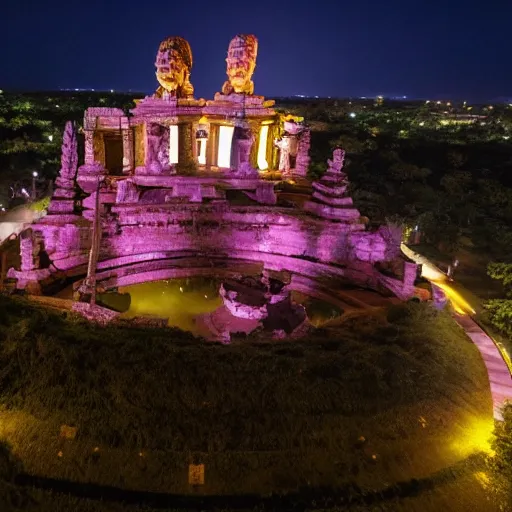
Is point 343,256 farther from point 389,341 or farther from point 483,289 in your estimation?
point 483,289

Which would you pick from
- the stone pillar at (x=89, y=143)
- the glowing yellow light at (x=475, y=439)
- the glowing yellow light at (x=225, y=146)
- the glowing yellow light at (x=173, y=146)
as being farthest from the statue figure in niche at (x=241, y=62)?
the glowing yellow light at (x=475, y=439)

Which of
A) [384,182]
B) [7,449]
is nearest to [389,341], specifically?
[7,449]

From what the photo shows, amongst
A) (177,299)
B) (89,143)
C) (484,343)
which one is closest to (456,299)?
(484,343)

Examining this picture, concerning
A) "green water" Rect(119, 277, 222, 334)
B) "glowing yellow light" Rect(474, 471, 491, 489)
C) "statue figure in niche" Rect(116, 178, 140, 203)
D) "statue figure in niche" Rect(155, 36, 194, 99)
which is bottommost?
"green water" Rect(119, 277, 222, 334)

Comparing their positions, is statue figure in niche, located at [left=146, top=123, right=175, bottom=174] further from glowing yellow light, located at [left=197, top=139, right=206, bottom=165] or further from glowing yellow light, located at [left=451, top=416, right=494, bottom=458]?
glowing yellow light, located at [left=451, top=416, right=494, bottom=458]

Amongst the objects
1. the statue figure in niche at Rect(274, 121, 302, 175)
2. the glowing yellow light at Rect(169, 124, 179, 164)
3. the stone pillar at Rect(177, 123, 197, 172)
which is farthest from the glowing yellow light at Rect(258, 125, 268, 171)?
the glowing yellow light at Rect(169, 124, 179, 164)

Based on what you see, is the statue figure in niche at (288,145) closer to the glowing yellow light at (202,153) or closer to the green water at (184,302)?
the glowing yellow light at (202,153)

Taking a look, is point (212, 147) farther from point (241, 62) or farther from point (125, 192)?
point (125, 192)
